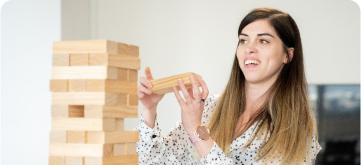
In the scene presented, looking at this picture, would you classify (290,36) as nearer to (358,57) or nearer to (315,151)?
(315,151)

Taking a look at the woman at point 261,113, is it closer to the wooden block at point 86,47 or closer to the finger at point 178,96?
the finger at point 178,96

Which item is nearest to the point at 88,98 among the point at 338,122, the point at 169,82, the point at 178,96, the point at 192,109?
the point at 169,82

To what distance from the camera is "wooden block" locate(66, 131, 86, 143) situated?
1059mm

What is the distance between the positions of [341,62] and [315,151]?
7.03 feet

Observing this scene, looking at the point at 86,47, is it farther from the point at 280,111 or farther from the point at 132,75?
the point at 280,111

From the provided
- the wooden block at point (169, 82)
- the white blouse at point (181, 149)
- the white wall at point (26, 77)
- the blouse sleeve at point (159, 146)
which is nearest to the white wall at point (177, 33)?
the white wall at point (26, 77)

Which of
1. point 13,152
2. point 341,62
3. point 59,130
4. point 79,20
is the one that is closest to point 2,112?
point 13,152

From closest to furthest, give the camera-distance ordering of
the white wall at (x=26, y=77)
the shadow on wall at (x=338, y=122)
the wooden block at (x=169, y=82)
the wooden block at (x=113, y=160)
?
the wooden block at (x=113, y=160) < the wooden block at (x=169, y=82) < the white wall at (x=26, y=77) < the shadow on wall at (x=338, y=122)

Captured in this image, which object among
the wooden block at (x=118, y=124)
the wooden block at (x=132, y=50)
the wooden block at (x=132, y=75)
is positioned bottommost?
the wooden block at (x=118, y=124)

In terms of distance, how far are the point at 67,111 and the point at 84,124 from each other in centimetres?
Result: 7

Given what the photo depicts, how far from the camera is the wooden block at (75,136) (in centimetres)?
106

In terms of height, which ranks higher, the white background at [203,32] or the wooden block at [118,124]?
the white background at [203,32]

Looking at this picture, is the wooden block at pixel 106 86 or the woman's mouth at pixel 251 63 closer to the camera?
the wooden block at pixel 106 86

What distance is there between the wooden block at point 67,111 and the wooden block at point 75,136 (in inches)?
2.1
